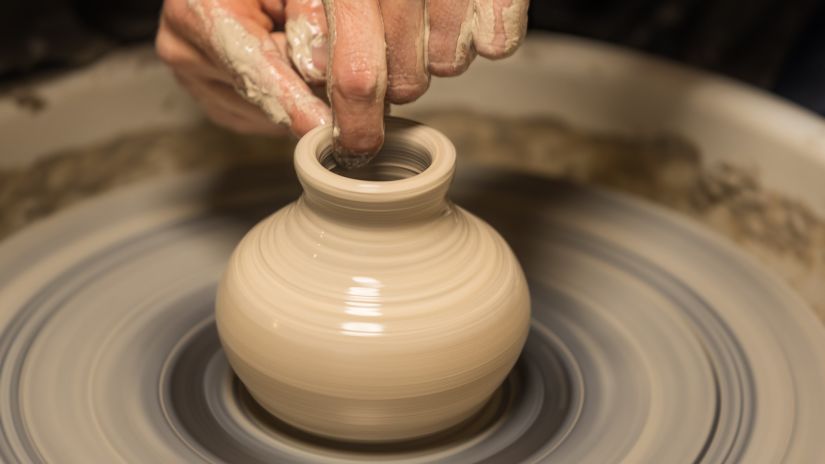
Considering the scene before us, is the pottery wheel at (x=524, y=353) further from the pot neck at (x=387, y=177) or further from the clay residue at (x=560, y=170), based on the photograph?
the pot neck at (x=387, y=177)

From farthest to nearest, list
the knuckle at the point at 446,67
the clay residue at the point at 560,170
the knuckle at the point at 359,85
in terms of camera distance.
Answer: the clay residue at the point at 560,170 < the knuckle at the point at 446,67 < the knuckle at the point at 359,85

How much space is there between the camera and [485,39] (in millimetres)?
1146

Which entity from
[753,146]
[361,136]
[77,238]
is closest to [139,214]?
[77,238]

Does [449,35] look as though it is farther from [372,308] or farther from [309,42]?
[372,308]

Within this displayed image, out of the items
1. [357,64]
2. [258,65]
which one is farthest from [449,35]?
[258,65]

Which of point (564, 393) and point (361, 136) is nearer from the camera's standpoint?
point (361, 136)

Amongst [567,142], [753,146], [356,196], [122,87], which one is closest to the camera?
[356,196]

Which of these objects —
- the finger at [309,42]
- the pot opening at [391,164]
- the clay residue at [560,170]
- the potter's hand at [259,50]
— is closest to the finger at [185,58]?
the potter's hand at [259,50]

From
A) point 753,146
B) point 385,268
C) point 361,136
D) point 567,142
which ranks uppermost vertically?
point 361,136

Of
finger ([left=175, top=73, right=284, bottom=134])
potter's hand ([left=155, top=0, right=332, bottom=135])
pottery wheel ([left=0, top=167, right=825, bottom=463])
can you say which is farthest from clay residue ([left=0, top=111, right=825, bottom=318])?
potter's hand ([left=155, top=0, right=332, bottom=135])

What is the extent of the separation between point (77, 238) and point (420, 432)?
0.71 m

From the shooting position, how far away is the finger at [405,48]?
1.08 metres

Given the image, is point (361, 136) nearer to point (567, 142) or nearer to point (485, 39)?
point (485, 39)

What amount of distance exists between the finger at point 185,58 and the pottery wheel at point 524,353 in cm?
29
